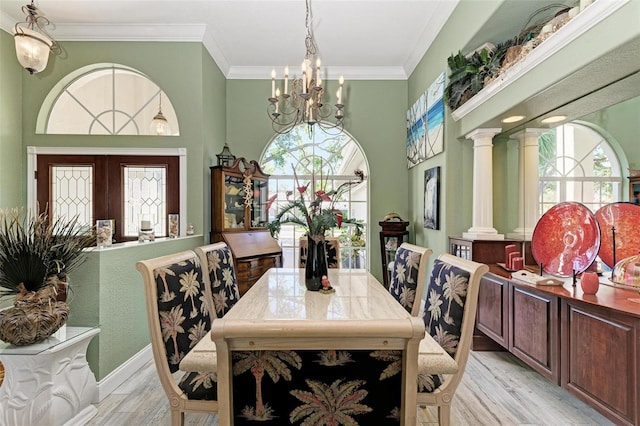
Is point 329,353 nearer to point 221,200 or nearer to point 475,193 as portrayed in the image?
point 475,193

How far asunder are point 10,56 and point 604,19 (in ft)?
17.1

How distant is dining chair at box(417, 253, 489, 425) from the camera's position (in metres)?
1.40

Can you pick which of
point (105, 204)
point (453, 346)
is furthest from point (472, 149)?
point (105, 204)

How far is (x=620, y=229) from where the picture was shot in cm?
213

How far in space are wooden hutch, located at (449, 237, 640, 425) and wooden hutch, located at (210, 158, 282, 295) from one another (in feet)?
8.00

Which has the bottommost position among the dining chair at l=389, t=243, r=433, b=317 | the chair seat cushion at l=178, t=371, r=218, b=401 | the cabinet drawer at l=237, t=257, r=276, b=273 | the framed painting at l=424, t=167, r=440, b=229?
the chair seat cushion at l=178, t=371, r=218, b=401

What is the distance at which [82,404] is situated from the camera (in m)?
2.04

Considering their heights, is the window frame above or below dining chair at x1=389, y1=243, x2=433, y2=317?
above

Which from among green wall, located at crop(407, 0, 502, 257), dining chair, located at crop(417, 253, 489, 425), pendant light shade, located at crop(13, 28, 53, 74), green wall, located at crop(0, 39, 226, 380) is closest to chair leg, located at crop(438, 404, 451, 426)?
dining chair, located at crop(417, 253, 489, 425)

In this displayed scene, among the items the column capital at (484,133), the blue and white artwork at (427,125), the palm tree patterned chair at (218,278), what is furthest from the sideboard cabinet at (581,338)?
the palm tree patterned chair at (218,278)

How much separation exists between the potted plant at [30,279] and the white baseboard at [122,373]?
0.65 m

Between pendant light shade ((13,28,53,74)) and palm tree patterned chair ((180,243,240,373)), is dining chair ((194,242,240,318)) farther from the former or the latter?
pendant light shade ((13,28,53,74))

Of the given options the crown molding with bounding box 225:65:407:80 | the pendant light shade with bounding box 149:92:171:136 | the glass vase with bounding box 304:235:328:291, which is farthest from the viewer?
the crown molding with bounding box 225:65:407:80

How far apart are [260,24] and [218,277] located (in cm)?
293
